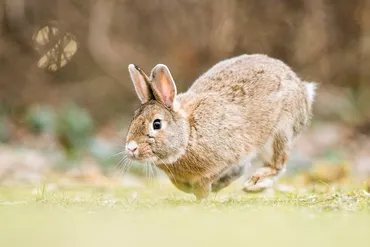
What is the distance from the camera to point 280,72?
6.29 metres

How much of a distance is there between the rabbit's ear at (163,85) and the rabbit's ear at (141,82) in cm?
4

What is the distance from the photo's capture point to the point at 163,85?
5.46 metres

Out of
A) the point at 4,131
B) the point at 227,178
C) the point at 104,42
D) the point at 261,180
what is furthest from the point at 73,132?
the point at 261,180

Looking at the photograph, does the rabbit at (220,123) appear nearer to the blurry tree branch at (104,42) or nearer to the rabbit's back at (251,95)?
the rabbit's back at (251,95)

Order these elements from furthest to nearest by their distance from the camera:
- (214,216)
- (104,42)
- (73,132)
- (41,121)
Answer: (104,42)
(41,121)
(73,132)
(214,216)

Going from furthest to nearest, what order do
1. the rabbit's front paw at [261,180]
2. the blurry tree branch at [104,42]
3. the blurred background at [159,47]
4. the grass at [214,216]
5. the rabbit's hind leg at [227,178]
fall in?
the blurry tree branch at [104,42], the blurred background at [159,47], the rabbit's hind leg at [227,178], the rabbit's front paw at [261,180], the grass at [214,216]

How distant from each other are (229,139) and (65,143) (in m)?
4.81

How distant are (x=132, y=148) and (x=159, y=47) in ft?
24.0

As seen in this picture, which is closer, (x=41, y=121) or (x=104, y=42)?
(x=41, y=121)

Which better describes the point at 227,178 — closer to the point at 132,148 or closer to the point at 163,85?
the point at 163,85

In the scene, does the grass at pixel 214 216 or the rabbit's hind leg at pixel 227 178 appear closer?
the grass at pixel 214 216

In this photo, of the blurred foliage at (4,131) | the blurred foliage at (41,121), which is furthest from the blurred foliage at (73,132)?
the blurred foliage at (4,131)

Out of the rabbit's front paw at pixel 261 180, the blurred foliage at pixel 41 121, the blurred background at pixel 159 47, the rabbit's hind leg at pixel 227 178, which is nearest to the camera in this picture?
the rabbit's front paw at pixel 261 180

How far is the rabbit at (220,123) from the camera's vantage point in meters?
5.38
